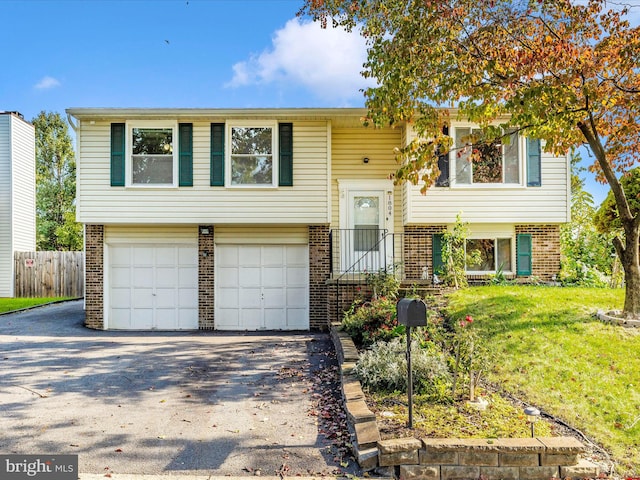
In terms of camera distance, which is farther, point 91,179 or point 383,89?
point 91,179

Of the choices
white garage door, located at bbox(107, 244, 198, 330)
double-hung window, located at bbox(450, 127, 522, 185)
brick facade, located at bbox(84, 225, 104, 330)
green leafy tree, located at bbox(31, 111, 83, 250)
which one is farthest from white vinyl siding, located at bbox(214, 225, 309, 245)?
Answer: green leafy tree, located at bbox(31, 111, 83, 250)

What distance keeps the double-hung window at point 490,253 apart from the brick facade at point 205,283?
22.0 ft

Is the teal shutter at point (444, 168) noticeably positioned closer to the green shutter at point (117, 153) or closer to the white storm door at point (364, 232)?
the white storm door at point (364, 232)

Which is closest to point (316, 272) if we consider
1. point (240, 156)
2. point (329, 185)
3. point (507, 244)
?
point (329, 185)

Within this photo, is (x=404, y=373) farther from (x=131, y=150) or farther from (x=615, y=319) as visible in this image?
(x=131, y=150)

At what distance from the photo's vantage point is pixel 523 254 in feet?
41.6

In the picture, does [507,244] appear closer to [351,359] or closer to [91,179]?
[351,359]

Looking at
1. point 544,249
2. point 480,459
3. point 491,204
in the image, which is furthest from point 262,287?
point 480,459

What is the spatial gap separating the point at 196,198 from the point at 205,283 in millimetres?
2214

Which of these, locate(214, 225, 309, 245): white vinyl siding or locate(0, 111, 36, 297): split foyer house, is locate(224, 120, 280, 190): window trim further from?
locate(0, 111, 36, 297): split foyer house

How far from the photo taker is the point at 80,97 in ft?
60.1

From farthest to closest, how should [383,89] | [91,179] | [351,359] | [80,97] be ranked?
[80,97] < [91,179] < [383,89] < [351,359]

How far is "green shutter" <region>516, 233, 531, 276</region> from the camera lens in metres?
12.7

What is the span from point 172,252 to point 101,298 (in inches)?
84.3
